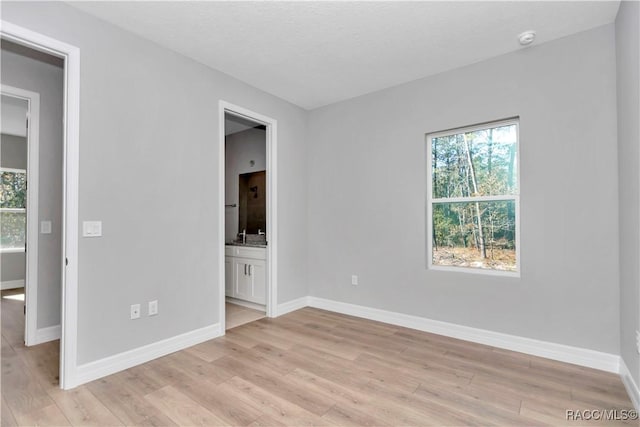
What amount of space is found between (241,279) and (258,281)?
0.35m

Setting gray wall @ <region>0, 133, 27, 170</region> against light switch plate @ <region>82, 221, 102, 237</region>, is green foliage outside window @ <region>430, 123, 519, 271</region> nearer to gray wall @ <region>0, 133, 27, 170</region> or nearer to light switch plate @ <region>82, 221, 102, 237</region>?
light switch plate @ <region>82, 221, 102, 237</region>

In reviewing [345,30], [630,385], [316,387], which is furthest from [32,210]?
[630,385]

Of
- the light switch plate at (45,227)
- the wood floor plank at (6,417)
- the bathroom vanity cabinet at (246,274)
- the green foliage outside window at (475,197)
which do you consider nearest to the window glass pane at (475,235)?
the green foliage outside window at (475,197)

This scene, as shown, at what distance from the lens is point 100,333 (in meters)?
2.35

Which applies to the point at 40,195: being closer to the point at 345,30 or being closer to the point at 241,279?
the point at 241,279

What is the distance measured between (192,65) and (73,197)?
1580 mm

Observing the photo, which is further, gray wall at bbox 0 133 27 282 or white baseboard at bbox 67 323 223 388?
gray wall at bbox 0 133 27 282

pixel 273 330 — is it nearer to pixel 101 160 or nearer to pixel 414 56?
pixel 101 160

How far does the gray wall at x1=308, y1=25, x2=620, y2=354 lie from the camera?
2.46 m

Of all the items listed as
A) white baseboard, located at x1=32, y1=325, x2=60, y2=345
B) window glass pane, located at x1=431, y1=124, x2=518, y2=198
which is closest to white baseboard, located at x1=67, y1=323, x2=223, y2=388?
white baseboard, located at x1=32, y1=325, x2=60, y2=345

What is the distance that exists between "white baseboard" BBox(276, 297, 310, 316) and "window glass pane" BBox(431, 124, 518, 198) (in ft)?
7.02

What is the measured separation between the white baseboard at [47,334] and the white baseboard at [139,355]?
116 centimetres

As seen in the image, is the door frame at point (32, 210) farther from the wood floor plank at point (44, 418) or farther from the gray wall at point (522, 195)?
the gray wall at point (522, 195)

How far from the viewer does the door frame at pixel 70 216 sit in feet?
7.18
